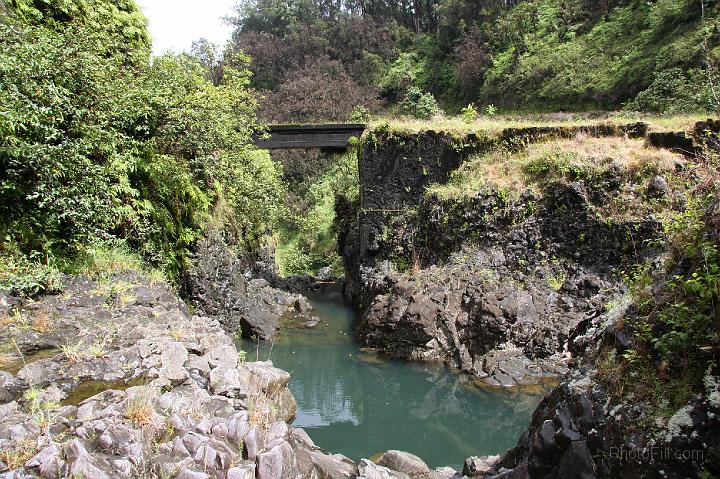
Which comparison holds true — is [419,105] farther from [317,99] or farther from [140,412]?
[140,412]

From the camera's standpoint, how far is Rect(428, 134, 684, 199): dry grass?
46.4 ft

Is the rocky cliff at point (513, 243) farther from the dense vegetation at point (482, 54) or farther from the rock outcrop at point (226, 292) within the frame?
the dense vegetation at point (482, 54)

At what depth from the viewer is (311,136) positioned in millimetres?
22250

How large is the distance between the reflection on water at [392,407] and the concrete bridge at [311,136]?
9891 millimetres

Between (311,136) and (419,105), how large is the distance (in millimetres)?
15004

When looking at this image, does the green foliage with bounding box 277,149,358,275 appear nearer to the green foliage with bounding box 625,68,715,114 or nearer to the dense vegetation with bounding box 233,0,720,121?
the dense vegetation with bounding box 233,0,720,121

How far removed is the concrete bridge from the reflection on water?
32.5ft

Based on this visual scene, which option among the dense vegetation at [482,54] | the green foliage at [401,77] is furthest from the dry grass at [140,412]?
the green foliage at [401,77]

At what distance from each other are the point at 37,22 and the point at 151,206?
458 centimetres

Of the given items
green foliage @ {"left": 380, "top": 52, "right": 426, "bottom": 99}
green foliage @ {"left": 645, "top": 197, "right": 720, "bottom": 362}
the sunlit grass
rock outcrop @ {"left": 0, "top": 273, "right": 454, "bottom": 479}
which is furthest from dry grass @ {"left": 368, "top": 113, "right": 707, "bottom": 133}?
green foliage @ {"left": 380, "top": 52, "right": 426, "bottom": 99}

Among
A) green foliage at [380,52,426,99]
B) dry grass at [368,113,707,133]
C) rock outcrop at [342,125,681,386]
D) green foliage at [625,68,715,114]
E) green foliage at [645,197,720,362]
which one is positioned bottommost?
rock outcrop at [342,125,681,386]

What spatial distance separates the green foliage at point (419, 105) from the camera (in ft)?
112

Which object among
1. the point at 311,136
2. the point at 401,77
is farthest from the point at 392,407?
the point at 401,77

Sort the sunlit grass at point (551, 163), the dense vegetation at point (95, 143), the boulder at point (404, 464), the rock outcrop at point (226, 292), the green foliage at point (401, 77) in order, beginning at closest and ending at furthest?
1. the dense vegetation at point (95, 143)
2. the boulder at point (404, 464)
3. the rock outcrop at point (226, 292)
4. the sunlit grass at point (551, 163)
5. the green foliage at point (401, 77)
